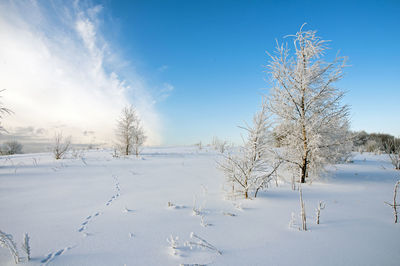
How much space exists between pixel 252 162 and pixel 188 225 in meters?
1.79

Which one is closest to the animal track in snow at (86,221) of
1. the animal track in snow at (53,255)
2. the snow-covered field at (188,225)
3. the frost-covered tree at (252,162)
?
the snow-covered field at (188,225)

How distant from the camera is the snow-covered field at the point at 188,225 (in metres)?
1.76

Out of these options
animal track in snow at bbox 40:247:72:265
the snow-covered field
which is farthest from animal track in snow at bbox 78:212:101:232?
animal track in snow at bbox 40:247:72:265

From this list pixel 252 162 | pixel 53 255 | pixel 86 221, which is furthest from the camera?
pixel 252 162

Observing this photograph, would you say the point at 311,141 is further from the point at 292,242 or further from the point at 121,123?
the point at 121,123

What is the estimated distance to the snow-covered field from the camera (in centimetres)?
176

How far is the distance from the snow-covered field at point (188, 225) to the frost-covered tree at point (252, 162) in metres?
0.34

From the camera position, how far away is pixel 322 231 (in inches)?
88.8

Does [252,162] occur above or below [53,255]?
above

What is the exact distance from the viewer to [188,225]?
238 centimetres

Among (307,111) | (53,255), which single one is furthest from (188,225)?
(307,111)

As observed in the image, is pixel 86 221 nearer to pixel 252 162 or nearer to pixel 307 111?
pixel 252 162

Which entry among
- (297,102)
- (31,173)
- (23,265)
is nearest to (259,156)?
(297,102)

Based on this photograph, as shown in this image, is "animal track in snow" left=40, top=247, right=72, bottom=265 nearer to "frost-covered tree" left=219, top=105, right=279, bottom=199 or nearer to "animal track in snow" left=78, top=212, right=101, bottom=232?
"animal track in snow" left=78, top=212, right=101, bottom=232
